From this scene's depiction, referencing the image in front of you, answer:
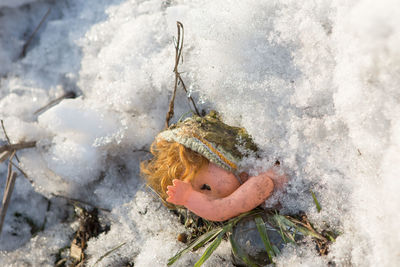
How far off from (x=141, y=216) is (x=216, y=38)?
1123mm

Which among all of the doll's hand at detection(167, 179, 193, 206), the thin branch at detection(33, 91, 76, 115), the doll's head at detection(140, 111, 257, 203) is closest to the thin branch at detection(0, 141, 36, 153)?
the thin branch at detection(33, 91, 76, 115)

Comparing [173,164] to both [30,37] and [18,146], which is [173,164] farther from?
[30,37]

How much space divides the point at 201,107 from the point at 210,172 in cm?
51

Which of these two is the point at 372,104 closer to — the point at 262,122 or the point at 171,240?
the point at 262,122

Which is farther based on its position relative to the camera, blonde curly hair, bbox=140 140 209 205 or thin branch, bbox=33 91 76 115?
thin branch, bbox=33 91 76 115

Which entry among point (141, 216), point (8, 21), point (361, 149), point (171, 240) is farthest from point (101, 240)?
point (8, 21)

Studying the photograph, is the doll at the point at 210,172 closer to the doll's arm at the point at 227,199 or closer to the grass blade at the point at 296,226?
the doll's arm at the point at 227,199

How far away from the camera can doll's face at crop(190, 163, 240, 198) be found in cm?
167

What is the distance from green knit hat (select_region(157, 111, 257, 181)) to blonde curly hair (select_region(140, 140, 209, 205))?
4cm

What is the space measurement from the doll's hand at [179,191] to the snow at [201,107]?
1.05 feet

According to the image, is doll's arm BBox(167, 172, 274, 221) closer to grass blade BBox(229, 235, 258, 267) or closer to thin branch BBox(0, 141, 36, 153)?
grass blade BBox(229, 235, 258, 267)

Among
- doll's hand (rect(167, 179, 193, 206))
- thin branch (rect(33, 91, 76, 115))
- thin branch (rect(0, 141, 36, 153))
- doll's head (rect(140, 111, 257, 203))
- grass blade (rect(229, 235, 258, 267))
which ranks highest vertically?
doll's head (rect(140, 111, 257, 203))

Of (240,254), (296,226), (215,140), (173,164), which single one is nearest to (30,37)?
(173,164)

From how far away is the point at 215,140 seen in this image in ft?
5.39
